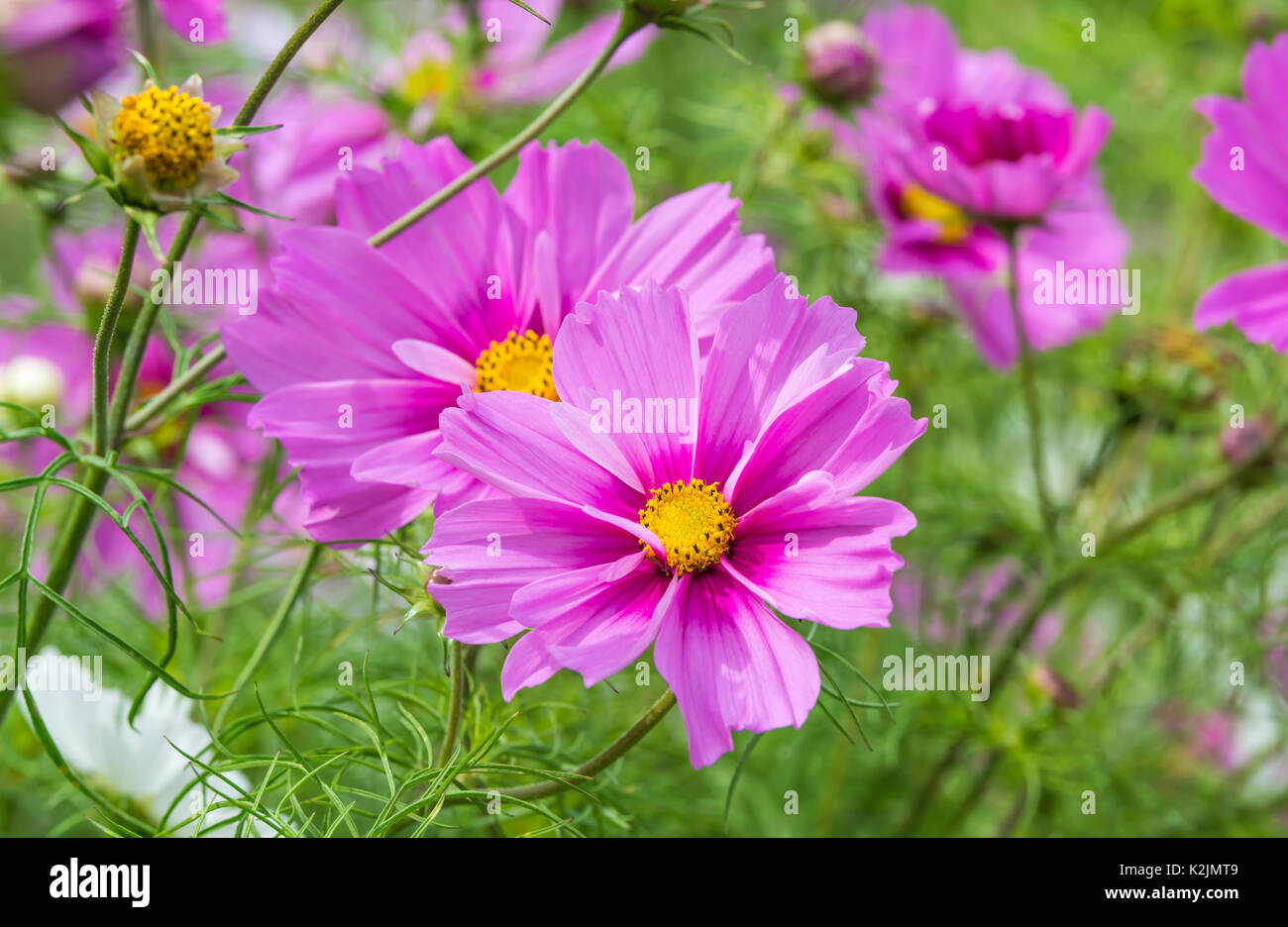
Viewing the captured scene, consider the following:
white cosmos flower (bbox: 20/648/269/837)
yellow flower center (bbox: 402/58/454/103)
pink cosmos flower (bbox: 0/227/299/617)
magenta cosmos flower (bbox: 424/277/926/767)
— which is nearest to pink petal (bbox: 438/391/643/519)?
magenta cosmos flower (bbox: 424/277/926/767)

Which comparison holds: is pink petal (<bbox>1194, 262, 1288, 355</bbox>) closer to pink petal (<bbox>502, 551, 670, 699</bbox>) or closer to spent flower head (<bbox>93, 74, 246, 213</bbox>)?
pink petal (<bbox>502, 551, 670, 699</bbox>)

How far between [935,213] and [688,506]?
45 cm

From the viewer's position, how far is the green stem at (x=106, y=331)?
0.34m

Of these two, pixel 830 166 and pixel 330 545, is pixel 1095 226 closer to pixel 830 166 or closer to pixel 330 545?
pixel 830 166

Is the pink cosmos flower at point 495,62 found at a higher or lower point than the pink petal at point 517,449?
higher

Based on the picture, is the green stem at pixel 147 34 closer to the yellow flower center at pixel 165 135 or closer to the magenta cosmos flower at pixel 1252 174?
the yellow flower center at pixel 165 135

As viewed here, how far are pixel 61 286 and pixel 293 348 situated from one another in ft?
1.32

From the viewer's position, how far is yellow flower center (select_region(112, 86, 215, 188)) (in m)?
0.35

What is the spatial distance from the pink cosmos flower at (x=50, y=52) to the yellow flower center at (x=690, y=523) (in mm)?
209

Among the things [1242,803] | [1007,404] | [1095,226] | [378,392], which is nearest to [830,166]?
[1095,226]

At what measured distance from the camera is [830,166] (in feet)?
2.51

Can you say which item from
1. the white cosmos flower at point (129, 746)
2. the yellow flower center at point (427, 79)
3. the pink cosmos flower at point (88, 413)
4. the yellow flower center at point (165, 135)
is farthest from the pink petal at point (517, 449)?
the yellow flower center at point (427, 79)

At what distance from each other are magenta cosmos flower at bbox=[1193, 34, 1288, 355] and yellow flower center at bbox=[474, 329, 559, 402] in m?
0.32

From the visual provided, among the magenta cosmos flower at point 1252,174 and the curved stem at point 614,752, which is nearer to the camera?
the curved stem at point 614,752
